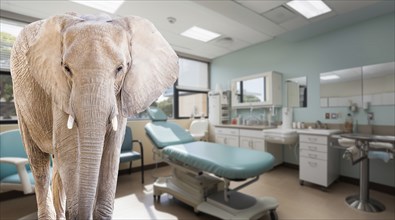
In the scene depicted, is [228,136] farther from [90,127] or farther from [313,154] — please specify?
[90,127]

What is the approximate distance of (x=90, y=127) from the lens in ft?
1.84

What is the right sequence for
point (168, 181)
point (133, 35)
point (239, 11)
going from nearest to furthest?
point (133, 35)
point (168, 181)
point (239, 11)

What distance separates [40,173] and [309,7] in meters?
3.35

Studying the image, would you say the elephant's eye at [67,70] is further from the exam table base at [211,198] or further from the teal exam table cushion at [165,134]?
the teal exam table cushion at [165,134]

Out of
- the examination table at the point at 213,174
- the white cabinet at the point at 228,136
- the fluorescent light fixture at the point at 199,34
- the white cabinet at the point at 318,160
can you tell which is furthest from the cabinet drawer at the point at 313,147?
the fluorescent light fixture at the point at 199,34

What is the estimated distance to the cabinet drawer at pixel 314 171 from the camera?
2654 mm

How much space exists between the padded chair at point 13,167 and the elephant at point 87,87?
1319 millimetres

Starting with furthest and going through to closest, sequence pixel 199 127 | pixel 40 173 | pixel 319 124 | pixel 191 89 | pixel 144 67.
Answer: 1. pixel 191 89
2. pixel 199 127
3. pixel 319 124
4. pixel 40 173
5. pixel 144 67

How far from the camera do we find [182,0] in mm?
2520

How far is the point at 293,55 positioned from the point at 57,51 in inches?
152

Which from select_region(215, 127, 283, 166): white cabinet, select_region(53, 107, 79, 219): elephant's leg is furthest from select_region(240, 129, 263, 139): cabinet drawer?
select_region(53, 107, 79, 219): elephant's leg

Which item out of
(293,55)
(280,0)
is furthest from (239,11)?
(293,55)

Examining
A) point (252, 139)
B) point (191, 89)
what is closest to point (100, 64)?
point (252, 139)

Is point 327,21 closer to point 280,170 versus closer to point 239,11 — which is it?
point 239,11
